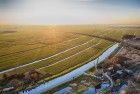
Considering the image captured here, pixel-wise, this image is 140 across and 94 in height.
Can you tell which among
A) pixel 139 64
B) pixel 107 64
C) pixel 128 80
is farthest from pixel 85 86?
pixel 139 64

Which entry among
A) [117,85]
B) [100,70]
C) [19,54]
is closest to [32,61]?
[19,54]

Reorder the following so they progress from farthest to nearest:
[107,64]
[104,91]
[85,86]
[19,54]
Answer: [19,54] < [107,64] < [85,86] < [104,91]

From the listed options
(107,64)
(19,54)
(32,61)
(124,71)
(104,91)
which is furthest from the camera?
(19,54)

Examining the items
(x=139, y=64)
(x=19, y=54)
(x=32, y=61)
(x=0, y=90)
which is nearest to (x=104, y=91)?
(x=0, y=90)

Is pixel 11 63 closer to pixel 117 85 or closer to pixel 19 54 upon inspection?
pixel 19 54

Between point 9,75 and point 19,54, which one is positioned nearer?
point 9,75

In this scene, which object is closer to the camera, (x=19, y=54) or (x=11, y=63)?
(x=11, y=63)

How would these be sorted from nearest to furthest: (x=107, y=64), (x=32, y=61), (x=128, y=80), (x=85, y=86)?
1. (x=85, y=86)
2. (x=128, y=80)
3. (x=107, y=64)
4. (x=32, y=61)

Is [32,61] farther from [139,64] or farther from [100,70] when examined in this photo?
[139,64]

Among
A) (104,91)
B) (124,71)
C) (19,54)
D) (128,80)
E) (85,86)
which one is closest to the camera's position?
(104,91)
